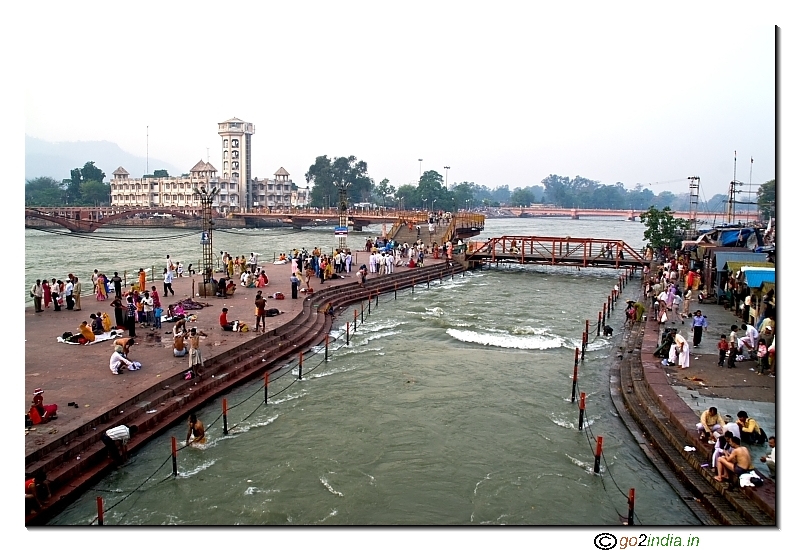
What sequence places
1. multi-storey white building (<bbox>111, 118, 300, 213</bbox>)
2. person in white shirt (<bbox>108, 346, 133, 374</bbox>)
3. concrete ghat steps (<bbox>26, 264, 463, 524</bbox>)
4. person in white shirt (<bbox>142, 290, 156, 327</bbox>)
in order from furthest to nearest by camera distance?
multi-storey white building (<bbox>111, 118, 300, 213</bbox>) → person in white shirt (<bbox>142, 290, 156, 327</bbox>) → person in white shirt (<bbox>108, 346, 133, 374</bbox>) → concrete ghat steps (<bbox>26, 264, 463, 524</bbox>)

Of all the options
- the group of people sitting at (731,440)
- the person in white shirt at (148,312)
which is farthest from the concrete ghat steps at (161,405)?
the group of people sitting at (731,440)

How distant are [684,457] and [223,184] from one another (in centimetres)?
11367

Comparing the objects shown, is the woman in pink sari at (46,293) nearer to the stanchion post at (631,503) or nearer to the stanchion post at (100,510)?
the stanchion post at (100,510)

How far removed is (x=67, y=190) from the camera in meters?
114

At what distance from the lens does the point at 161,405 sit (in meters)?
12.4

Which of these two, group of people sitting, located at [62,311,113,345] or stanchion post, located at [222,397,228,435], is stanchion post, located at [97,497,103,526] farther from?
group of people sitting, located at [62,311,113,345]

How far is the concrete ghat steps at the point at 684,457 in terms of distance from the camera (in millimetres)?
8695

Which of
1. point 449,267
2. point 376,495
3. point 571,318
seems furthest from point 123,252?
point 376,495

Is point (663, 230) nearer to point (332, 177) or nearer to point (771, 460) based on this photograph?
point (771, 460)

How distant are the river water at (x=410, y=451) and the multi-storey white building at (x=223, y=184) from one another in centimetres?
10082

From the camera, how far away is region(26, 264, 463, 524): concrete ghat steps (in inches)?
375

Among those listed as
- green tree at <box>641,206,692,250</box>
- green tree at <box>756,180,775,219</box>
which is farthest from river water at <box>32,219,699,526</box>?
→ green tree at <box>641,206,692,250</box>

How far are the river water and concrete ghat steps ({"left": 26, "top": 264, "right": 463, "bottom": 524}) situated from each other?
242 mm

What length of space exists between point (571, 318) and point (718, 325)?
6.46 metres
